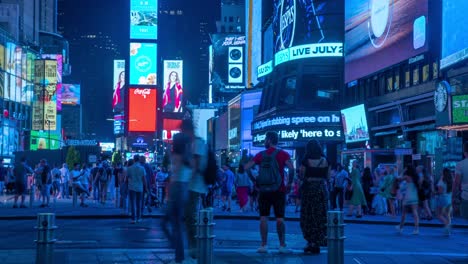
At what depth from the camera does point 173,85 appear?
367 ft

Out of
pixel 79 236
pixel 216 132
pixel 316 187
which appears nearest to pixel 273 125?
pixel 79 236

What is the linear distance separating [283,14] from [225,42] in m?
41.9

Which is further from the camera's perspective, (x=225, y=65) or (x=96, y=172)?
(x=225, y=65)

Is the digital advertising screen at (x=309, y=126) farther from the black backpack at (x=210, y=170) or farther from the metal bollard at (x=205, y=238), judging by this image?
the metal bollard at (x=205, y=238)

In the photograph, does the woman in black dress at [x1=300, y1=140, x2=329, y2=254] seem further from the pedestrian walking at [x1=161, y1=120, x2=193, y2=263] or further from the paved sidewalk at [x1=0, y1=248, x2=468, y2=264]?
the pedestrian walking at [x1=161, y1=120, x2=193, y2=263]

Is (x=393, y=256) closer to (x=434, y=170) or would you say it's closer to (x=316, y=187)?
(x=316, y=187)

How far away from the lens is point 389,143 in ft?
116

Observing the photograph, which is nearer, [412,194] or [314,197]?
[314,197]

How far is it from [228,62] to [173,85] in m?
24.9

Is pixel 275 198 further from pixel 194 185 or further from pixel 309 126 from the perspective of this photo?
pixel 309 126

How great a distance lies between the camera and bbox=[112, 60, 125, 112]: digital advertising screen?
411ft

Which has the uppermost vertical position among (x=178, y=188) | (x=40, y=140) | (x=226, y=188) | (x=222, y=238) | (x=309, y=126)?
(x=309, y=126)

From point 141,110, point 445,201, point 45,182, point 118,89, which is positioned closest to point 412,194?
point 445,201

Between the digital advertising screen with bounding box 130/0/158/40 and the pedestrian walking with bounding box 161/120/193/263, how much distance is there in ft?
321
